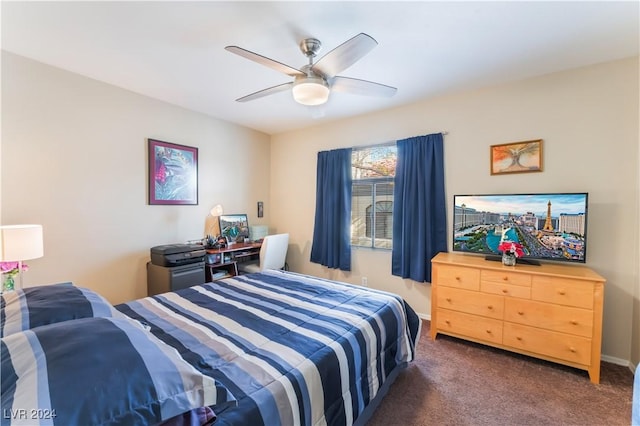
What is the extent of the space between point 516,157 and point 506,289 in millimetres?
1322

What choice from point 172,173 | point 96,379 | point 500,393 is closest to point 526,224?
point 500,393

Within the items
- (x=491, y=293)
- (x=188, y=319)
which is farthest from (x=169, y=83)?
(x=491, y=293)

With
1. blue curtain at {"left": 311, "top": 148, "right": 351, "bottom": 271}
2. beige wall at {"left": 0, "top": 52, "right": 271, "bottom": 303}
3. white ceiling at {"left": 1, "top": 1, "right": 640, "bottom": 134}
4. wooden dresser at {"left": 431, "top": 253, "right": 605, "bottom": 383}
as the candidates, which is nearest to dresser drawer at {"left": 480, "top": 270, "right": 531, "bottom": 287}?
wooden dresser at {"left": 431, "top": 253, "right": 605, "bottom": 383}

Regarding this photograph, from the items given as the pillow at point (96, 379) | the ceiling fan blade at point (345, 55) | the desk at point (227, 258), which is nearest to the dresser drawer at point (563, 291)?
the ceiling fan blade at point (345, 55)

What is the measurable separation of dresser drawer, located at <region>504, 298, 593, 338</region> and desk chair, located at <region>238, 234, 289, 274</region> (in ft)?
8.64

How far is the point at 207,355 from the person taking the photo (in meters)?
1.26

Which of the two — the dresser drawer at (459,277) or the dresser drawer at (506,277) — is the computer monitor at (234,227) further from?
the dresser drawer at (506,277)

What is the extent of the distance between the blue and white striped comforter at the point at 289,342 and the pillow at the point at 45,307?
323 millimetres

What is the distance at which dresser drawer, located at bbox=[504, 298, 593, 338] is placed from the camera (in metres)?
2.08

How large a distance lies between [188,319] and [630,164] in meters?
3.63

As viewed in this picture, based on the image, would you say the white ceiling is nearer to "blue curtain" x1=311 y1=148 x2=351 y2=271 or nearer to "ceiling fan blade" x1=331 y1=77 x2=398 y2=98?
"ceiling fan blade" x1=331 y1=77 x2=398 y2=98

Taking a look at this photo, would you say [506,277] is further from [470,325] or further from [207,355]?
[207,355]

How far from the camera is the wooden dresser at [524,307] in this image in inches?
81.6

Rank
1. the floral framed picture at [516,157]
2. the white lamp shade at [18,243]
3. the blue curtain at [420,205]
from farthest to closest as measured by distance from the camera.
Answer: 1. the blue curtain at [420,205]
2. the floral framed picture at [516,157]
3. the white lamp shade at [18,243]
